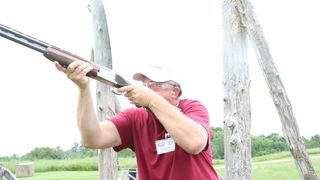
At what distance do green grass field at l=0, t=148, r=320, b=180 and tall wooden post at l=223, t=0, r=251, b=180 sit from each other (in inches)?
88.7

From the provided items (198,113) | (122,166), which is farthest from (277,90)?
(122,166)

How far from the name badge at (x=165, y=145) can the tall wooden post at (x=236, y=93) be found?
184 cm

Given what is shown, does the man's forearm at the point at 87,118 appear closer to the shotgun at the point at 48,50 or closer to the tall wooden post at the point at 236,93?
the shotgun at the point at 48,50

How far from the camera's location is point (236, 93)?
4395 millimetres

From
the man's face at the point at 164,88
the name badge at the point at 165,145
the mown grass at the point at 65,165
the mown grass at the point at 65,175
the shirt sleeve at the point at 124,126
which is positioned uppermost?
the mown grass at the point at 65,165

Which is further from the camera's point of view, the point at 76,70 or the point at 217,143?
the point at 217,143

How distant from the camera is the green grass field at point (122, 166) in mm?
7974

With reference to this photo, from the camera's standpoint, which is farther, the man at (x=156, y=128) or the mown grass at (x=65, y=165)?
the mown grass at (x=65, y=165)

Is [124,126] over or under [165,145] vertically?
over

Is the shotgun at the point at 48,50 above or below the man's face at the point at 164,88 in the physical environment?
above

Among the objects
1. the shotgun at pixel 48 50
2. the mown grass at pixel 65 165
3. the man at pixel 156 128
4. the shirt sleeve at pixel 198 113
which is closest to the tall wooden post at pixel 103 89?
the man at pixel 156 128

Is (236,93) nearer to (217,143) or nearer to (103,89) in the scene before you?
(103,89)

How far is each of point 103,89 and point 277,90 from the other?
4.88 feet

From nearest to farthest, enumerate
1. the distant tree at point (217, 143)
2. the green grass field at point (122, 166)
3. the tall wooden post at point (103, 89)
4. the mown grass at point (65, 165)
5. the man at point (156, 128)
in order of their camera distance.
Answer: the man at point (156, 128), the tall wooden post at point (103, 89), the distant tree at point (217, 143), the green grass field at point (122, 166), the mown grass at point (65, 165)
